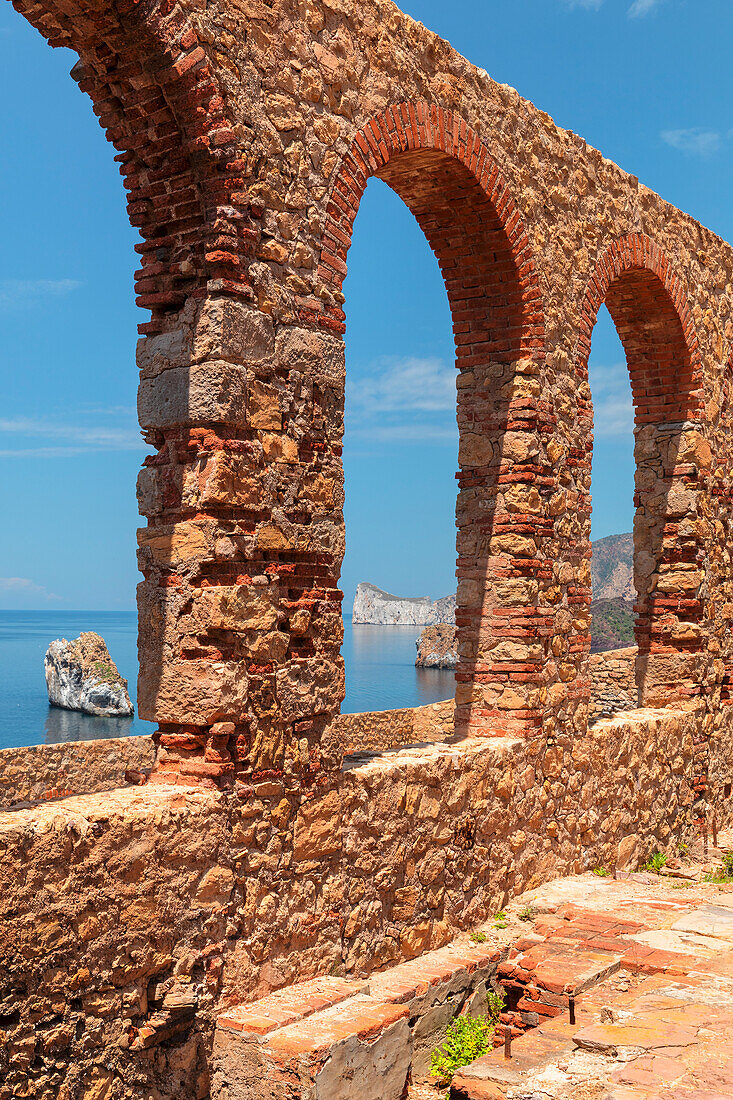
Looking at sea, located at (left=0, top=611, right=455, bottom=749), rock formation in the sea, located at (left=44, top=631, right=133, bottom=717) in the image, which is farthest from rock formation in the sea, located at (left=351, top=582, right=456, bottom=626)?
rock formation in the sea, located at (left=44, top=631, right=133, bottom=717)

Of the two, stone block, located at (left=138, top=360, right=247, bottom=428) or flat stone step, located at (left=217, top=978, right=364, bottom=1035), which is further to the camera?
stone block, located at (left=138, top=360, right=247, bottom=428)

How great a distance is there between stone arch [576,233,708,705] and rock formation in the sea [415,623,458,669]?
55241 mm

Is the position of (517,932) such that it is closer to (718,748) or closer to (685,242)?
(718,748)

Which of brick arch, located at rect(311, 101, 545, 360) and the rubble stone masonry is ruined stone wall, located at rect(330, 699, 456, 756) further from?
brick arch, located at rect(311, 101, 545, 360)

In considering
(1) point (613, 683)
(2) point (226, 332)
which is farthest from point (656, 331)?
(1) point (613, 683)

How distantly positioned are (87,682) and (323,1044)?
36.3 m

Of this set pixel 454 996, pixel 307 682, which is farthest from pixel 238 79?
pixel 454 996

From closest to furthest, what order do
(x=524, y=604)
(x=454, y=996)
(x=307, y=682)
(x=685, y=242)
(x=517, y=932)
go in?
(x=307, y=682) → (x=454, y=996) → (x=517, y=932) → (x=524, y=604) → (x=685, y=242)

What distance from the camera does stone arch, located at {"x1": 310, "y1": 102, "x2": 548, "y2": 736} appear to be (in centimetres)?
609

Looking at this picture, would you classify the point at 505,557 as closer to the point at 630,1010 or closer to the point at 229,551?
the point at 229,551

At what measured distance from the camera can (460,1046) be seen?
4.69 m

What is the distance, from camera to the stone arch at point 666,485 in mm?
8695

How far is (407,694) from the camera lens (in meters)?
45.4

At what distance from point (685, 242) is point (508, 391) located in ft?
11.7
